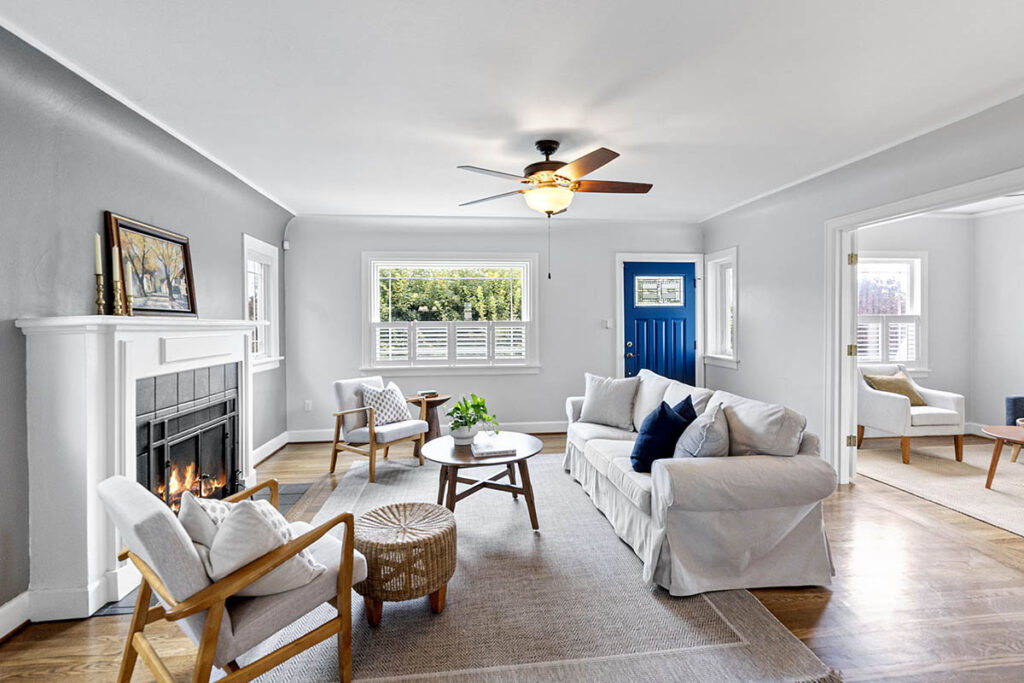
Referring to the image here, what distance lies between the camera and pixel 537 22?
6.56ft

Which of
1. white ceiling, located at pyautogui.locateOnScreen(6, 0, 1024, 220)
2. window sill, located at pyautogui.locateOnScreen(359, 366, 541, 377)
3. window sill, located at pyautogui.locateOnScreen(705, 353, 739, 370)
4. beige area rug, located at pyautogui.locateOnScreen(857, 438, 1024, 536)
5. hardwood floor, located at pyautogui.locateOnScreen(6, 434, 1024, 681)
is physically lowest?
hardwood floor, located at pyautogui.locateOnScreen(6, 434, 1024, 681)

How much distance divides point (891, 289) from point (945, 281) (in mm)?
571

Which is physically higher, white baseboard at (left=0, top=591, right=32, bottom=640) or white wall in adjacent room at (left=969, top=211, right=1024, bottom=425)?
white wall in adjacent room at (left=969, top=211, right=1024, bottom=425)

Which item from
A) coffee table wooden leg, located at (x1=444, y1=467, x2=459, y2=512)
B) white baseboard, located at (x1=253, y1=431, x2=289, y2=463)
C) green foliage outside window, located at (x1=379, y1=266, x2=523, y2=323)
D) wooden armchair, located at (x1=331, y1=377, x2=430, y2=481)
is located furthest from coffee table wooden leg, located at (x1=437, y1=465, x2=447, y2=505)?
green foliage outside window, located at (x1=379, y1=266, x2=523, y2=323)

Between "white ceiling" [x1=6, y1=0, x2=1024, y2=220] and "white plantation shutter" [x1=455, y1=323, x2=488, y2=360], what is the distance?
246cm

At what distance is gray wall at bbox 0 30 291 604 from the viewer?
2.21 meters

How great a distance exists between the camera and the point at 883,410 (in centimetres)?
489

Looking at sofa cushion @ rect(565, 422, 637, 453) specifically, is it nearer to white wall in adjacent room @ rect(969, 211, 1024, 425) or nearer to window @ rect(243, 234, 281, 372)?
window @ rect(243, 234, 281, 372)

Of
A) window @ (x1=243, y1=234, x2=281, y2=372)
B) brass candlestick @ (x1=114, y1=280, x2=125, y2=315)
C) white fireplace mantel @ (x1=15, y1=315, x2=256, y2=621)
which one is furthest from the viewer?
window @ (x1=243, y1=234, x2=281, y2=372)

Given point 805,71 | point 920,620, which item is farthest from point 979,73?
point 920,620

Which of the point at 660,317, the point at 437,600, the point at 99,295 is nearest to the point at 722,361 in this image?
the point at 660,317

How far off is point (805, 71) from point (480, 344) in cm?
421

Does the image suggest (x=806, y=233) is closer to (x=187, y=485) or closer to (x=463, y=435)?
(x=463, y=435)

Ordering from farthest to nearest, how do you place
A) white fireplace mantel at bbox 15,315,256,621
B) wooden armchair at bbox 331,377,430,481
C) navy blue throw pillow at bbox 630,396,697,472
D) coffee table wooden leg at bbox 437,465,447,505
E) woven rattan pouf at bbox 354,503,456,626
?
wooden armchair at bbox 331,377,430,481 < coffee table wooden leg at bbox 437,465,447,505 < navy blue throw pillow at bbox 630,396,697,472 < white fireplace mantel at bbox 15,315,256,621 < woven rattan pouf at bbox 354,503,456,626
